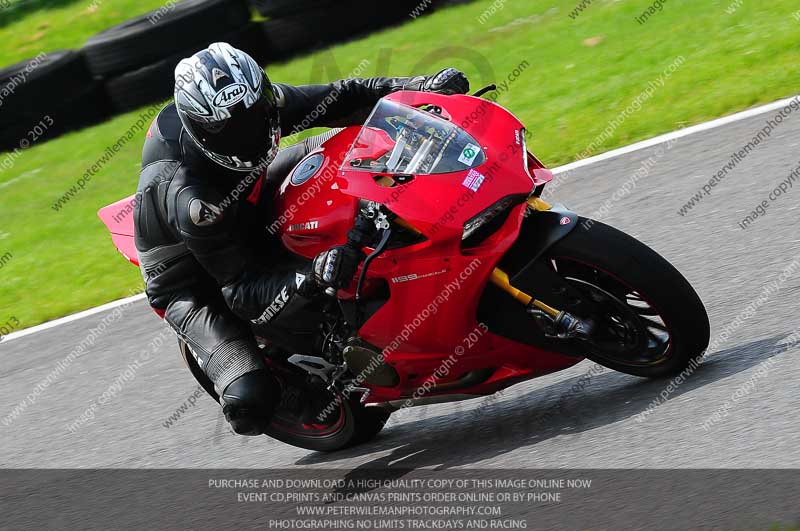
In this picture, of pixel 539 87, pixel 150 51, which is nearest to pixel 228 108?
pixel 539 87

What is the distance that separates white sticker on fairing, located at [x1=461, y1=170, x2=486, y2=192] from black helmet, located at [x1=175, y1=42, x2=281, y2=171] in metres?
0.87

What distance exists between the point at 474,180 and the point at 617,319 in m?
0.80

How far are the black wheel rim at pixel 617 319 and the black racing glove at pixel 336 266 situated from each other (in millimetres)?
765

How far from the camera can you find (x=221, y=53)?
4.29 metres

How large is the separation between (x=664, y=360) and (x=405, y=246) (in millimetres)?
1123

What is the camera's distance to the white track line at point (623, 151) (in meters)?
7.32

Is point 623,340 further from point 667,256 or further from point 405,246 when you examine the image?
point 667,256

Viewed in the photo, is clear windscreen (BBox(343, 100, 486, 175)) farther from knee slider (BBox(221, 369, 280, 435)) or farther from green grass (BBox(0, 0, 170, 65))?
green grass (BBox(0, 0, 170, 65))

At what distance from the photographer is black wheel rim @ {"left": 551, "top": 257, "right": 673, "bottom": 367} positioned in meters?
4.04

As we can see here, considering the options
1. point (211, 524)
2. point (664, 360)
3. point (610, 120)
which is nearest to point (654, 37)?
point (610, 120)

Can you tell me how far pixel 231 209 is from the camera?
429 cm

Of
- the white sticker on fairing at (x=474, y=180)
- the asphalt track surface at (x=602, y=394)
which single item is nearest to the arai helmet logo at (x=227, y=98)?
the white sticker on fairing at (x=474, y=180)

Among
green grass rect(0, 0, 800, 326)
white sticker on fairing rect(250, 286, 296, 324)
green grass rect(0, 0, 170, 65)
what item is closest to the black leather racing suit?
white sticker on fairing rect(250, 286, 296, 324)

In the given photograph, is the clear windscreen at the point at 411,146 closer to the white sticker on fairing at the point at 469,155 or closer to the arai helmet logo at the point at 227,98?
the white sticker on fairing at the point at 469,155
